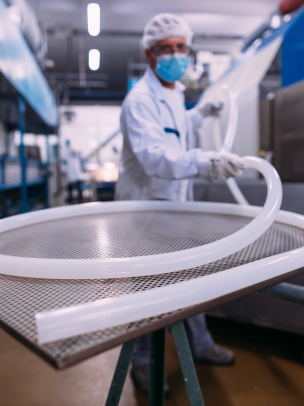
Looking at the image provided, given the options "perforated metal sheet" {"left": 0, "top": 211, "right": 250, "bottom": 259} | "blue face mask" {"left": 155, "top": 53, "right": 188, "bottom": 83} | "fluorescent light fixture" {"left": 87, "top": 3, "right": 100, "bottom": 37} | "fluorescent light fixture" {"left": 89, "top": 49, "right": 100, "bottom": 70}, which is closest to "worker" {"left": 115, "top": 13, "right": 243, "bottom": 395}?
"blue face mask" {"left": 155, "top": 53, "right": 188, "bottom": 83}

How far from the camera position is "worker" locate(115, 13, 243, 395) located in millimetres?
1119

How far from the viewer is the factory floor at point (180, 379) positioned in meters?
1.13

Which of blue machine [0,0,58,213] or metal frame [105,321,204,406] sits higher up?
blue machine [0,0,58,213]

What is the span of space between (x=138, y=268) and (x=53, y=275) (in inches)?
A: 5.0

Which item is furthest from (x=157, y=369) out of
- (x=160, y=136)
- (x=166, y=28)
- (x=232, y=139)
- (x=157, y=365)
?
(x=166, y=28)

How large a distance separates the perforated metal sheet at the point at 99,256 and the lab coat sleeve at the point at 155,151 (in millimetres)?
220

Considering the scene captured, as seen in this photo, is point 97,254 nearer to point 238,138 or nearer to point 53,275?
point 53,275

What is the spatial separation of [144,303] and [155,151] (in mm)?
791

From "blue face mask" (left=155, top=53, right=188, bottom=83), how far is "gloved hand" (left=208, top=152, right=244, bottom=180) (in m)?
0.63

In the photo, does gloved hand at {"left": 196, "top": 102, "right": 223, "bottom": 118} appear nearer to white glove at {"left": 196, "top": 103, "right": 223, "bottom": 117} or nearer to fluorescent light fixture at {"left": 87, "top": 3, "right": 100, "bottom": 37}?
white glove at {"left": 196, "top": 103, "right": 223, "bottom": 117}

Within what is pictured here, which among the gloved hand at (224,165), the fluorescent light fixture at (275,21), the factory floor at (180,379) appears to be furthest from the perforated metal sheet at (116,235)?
the fluorescent light fixture at (275,21)

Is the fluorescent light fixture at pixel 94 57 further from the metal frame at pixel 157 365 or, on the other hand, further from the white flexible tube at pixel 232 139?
the metal frame at pixel 157 365

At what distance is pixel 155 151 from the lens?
3.49ft

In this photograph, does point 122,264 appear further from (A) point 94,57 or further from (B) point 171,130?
(A) point 94,57
